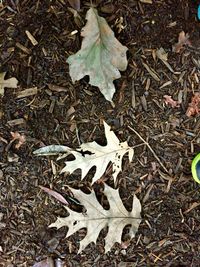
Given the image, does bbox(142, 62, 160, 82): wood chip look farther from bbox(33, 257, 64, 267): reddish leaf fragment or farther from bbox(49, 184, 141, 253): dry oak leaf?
bbox(33, 257, 64, 267): reddish leaf fragment

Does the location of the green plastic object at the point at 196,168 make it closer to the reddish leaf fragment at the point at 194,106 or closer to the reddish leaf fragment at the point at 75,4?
the reddish leaf fragment at the point at 194,106

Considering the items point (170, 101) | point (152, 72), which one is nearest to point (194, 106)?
point (170, 101)

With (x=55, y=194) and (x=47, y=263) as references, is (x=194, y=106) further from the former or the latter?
(x=47, y=263)

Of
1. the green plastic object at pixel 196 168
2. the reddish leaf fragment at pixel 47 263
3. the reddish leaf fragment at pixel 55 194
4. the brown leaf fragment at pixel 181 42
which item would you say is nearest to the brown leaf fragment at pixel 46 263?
the reddish leaf fragment at pixel 47 263

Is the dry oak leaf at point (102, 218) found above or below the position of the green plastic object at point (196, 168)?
below

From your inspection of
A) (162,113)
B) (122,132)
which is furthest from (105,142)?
(162,113)
